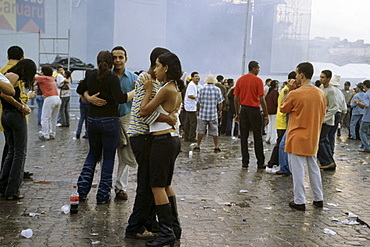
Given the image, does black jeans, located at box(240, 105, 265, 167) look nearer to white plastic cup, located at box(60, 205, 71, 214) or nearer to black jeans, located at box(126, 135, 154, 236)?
white plastic cup, located at box(60, 205, 71, 214)

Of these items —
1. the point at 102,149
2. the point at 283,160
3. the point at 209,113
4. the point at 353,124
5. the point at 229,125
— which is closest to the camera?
the point at 102,149

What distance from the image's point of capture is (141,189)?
4691 millimetres

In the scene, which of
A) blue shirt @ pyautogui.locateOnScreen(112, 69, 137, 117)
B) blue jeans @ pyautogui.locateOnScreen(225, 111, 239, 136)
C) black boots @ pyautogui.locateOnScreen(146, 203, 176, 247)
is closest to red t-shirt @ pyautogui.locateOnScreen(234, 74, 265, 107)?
blue shirt @ pyautogui.locateOnScreen(112, 69, 137, 117)

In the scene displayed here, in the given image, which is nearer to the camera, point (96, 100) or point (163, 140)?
point (163, 140)

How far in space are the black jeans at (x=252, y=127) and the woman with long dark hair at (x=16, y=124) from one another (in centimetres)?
468

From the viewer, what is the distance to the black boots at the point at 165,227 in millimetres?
4453

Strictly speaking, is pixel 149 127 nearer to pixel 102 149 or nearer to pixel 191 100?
pixel 102 149

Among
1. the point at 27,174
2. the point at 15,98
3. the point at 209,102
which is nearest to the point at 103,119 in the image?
the point at 15,98

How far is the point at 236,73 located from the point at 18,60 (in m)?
19.9

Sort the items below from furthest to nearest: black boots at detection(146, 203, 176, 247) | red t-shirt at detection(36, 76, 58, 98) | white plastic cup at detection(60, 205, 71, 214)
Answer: red t-shirt at detection(36, 76, 58, 98) < white plastic cup at detection(60, 205, 71, 214) < black boots at detection(146, 203, 176, 247)

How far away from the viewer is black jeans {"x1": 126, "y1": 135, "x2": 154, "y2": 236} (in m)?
4.63

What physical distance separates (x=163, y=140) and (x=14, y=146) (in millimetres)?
2641

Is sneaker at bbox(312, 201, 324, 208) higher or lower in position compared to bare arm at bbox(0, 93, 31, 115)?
lower

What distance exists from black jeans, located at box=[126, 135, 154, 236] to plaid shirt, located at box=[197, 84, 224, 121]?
7.34 metres
